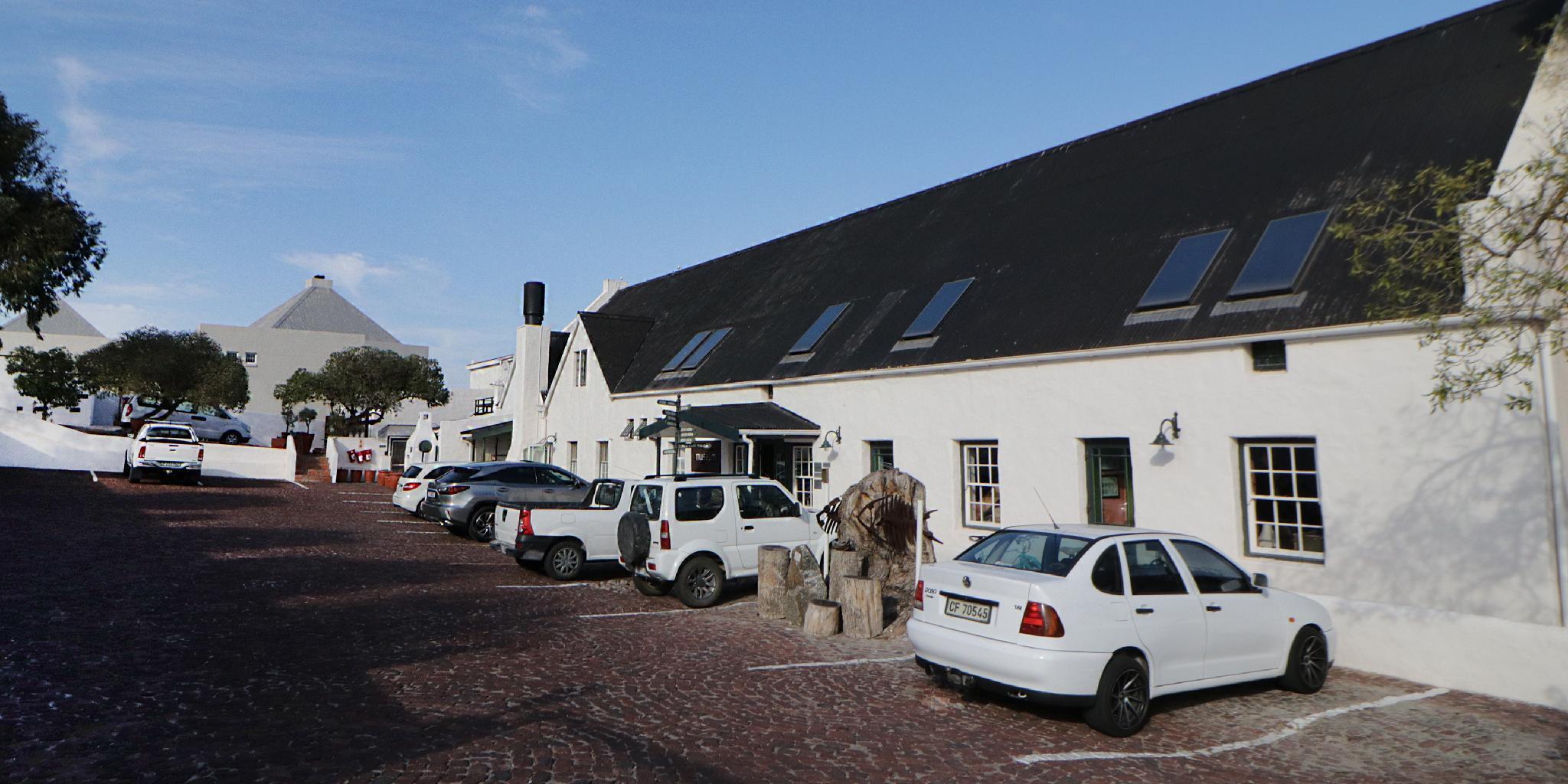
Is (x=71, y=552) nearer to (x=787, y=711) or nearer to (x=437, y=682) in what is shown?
(x=437, y=682)

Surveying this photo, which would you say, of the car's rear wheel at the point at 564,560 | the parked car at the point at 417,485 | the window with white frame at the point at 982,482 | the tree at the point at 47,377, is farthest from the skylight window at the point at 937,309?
the tree at the point at 47,377

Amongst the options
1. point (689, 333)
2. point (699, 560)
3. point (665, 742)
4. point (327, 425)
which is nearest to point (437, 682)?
point (665, 742)

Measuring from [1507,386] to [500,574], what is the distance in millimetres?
13967

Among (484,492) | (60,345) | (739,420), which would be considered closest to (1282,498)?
(739,420)

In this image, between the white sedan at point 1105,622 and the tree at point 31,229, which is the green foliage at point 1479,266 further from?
the tree at point 31,229

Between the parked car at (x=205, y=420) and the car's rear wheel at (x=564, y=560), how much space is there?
37.9m

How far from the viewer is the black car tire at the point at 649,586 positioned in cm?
1272

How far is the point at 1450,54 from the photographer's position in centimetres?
1269

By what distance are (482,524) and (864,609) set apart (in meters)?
11.6

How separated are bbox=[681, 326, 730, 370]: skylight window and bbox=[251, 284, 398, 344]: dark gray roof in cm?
5924

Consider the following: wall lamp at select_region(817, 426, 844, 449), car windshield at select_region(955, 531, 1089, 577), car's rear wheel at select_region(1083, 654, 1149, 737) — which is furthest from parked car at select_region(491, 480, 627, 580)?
car's rear wheel at select_region(1083, 654, 1149, 737)

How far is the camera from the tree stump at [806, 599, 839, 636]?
10.9m

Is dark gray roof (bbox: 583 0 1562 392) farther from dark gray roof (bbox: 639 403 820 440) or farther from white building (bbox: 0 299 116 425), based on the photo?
white building (bbox: 0 299 116 425)

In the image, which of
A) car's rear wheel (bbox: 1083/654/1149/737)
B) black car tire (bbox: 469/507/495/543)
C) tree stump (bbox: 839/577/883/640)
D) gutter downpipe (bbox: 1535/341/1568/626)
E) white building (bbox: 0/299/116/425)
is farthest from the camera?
white building (bbox: 0/299/116/425)
